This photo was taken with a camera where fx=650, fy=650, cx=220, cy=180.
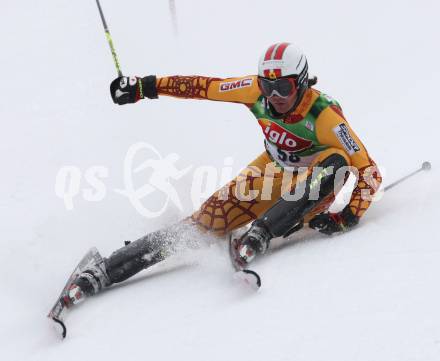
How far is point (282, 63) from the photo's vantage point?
4562 millimetres

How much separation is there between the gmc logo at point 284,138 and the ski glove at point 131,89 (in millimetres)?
962

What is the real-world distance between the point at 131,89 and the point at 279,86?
1.32m

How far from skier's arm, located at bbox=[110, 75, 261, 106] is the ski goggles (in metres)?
0.43

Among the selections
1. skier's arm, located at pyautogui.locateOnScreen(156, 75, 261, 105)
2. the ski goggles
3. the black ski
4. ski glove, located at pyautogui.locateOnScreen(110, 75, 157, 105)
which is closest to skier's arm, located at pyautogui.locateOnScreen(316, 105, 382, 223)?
the ski goggles

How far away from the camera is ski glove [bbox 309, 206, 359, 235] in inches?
184

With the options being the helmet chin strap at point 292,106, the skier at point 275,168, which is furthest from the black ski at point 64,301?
the helmet chin strap at point 292,106

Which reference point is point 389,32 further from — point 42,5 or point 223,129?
point 42,5

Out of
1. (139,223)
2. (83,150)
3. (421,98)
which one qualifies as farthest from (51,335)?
(421,98)

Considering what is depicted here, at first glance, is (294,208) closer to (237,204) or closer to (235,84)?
(237,204)

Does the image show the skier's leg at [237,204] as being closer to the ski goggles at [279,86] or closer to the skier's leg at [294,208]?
the skier's leg at [294,208]

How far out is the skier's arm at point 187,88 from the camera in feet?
16.8

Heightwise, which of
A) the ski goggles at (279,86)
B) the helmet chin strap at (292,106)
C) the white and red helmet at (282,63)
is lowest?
the helmet chin strap at (292,106)

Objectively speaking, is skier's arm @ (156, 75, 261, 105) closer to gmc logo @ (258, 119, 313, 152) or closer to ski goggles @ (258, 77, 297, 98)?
gmc logo @ (258, 119, 313, 152)

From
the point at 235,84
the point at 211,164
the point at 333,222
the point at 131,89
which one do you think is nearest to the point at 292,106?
the point at 235,84
